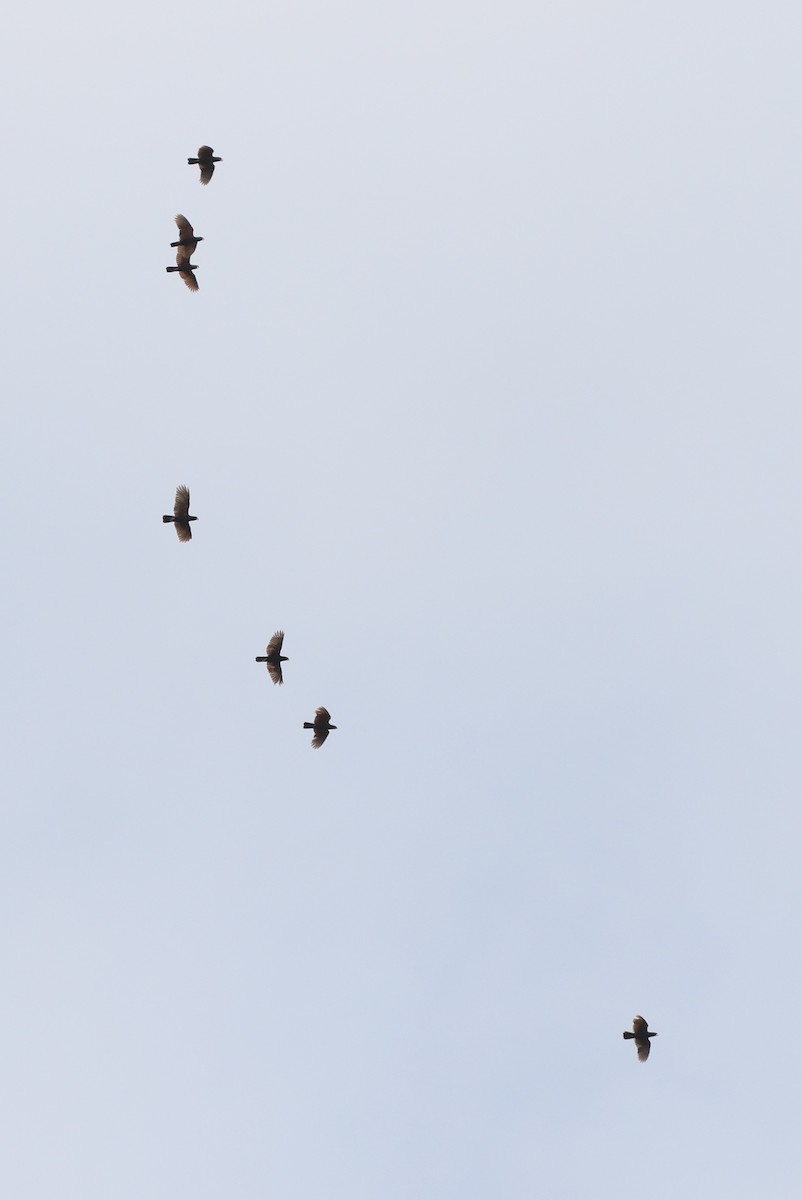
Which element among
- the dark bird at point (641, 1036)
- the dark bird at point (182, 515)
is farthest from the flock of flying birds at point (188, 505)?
the dark bird at point (641, 1036)

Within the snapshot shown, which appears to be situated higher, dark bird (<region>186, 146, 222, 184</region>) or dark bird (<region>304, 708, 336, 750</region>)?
dark bird (<region>186, 146, 222, 184</region>)

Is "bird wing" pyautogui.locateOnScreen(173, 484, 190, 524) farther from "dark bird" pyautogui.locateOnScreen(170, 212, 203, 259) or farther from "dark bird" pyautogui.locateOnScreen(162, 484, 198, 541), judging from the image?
"dark bird" pyautogui.locateOnScreen(170, 212, 203, 259)

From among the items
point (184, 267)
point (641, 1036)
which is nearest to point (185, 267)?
point (184, 267)

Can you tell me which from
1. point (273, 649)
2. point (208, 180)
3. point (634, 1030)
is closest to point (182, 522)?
point (273, 649)

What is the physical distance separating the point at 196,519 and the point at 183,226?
578 inches

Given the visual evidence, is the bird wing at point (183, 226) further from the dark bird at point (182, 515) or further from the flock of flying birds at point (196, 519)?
the dark bird at point (182, 515)

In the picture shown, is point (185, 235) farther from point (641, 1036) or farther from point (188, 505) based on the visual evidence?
point (641, 1036)

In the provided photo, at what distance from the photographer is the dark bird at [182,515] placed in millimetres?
Result: 107438

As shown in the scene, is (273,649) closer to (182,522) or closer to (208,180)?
(182,522)

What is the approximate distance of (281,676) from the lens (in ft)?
356

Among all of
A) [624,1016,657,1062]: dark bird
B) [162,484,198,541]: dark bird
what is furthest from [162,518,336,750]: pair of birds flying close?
[624,1016,657,1062]: dark bird

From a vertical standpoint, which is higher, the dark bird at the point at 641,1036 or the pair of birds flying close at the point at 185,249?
the pair of birds flying close at the point at 185,249

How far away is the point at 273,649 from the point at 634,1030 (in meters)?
26.9

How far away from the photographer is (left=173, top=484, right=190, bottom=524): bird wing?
108m
